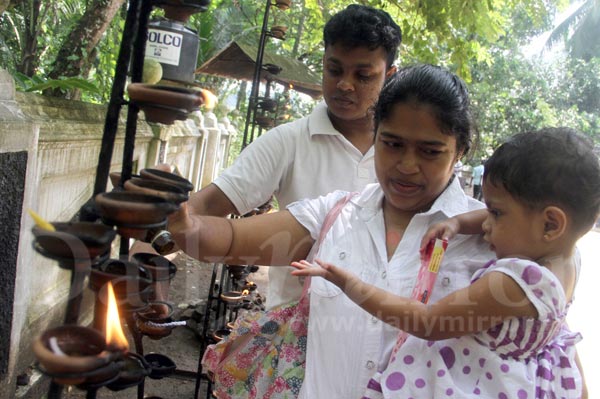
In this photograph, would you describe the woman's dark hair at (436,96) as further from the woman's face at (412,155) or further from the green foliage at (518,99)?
the green foliage at (518,99)

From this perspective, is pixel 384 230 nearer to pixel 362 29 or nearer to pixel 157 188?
pixel 157 188

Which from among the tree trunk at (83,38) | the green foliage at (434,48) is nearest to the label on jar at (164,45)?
the green foliage at (434,48)

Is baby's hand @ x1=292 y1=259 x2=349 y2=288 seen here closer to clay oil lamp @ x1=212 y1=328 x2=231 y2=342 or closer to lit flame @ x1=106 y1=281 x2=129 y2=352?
lit flame @ x1=106 y1=281 x2=129 y2=352

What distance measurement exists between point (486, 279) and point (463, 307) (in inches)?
3.7

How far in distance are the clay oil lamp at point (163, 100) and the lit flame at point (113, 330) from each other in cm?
31

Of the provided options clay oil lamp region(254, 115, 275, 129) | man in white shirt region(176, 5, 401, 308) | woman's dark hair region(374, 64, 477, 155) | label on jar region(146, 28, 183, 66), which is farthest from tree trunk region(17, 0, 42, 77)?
woman's dark hair region(374, 64, 477, 155)

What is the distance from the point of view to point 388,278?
150 centimetres

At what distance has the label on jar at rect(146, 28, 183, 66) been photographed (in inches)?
118

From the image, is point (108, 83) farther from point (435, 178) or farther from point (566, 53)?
point (566, 53)

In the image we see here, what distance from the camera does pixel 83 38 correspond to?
4414 mm

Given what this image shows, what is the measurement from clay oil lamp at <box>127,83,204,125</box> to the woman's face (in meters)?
0.74

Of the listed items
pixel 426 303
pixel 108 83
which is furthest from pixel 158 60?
pixel 108 83

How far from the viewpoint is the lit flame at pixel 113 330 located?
0.77 metres

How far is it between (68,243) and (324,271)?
65cm
